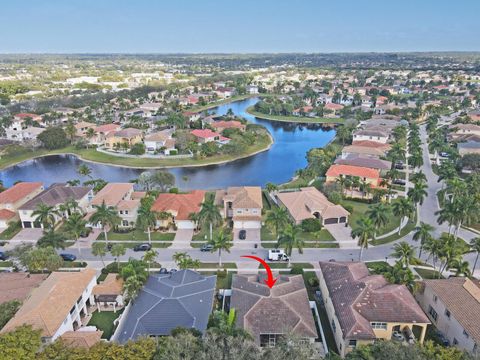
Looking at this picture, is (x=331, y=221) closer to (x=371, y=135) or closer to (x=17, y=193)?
(x=17, y=193)

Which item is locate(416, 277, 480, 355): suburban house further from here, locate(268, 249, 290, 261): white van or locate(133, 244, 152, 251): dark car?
locate(133, 244, 152, 251): dark car

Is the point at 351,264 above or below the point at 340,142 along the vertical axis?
above

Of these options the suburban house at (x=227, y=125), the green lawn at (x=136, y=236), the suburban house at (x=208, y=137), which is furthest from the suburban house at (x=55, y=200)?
the suburban house at (x=227, y=125)

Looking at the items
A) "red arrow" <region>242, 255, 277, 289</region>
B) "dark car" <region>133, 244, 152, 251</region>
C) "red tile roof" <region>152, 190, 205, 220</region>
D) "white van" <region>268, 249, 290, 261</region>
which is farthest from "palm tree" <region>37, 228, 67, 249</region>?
"white van" <region>268, 249, 290, 261</region>

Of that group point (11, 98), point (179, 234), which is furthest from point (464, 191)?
point (11, 98)

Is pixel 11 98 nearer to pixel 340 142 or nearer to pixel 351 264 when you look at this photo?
pixel 340 142
